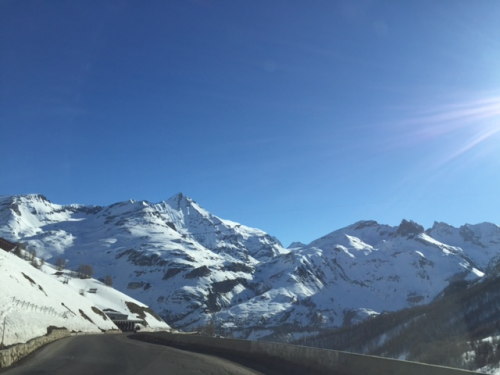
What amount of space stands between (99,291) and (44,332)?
452ft

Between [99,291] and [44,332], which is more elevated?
[99,291]

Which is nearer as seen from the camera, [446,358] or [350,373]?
[350,373]

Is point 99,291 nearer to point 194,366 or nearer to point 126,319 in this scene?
point 126,319

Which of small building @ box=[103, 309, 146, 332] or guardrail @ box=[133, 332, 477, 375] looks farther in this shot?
small building @ box=[103, 309, 146, 332]

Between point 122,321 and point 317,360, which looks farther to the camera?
point 122,321

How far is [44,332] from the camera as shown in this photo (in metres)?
36.0

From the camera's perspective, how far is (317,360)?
20219mm

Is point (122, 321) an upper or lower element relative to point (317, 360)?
lower

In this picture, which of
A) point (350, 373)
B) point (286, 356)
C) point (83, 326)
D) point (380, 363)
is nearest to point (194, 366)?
point (286, 356)

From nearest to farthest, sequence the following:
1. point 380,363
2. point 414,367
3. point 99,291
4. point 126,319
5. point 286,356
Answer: point 414,367 < point 380,363 < point 286,356 < point 126,319 < point 99,291

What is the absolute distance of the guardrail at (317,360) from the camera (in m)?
13.7

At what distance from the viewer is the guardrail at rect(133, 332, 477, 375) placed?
13.7 metres

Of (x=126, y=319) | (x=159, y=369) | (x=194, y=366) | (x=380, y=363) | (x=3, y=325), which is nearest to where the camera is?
(x=380, y=363)

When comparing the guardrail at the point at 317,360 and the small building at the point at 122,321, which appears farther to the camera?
the small building at the point at 122,321
